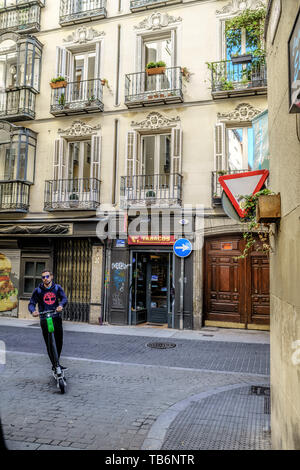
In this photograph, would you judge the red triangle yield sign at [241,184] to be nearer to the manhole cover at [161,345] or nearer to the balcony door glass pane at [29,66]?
the manhole cover at [161,345]

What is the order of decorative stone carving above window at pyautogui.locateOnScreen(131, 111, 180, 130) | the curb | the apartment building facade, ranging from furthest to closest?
1. decorative stone carving above window at pyautogui.locateOnScreen(131, 111, 180, 130)
2. the apartment building facade
3. the curb

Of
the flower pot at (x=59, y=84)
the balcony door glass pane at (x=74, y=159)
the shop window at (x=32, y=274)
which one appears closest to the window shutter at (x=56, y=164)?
the balcony door glass pane at (x=74, y=159)

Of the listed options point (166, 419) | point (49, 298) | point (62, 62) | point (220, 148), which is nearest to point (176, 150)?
point (220, 148)

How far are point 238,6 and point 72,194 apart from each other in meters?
8.66

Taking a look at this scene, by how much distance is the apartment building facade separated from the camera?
12375mm

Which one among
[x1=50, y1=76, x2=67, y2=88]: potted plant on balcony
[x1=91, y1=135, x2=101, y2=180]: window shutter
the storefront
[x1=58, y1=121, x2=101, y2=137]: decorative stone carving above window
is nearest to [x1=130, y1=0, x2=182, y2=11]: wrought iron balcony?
[x1=50, y1=76, x2=67, y2=88]: potted plant on balcony

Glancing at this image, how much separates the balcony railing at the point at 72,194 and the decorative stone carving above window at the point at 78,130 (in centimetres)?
178

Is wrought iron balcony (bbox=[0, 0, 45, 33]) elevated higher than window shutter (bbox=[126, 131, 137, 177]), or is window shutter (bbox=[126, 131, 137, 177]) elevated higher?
wrought iron balcony (bbox=[0, 0, 45, 33])

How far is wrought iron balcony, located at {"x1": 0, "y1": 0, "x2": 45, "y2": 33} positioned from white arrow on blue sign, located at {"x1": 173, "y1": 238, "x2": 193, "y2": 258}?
10613mm

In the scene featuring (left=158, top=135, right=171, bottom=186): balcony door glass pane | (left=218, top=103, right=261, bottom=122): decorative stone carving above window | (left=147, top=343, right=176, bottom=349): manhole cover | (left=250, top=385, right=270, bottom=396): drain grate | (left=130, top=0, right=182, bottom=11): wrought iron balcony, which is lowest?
(left=250, top=385, right=270, bottom=396): drain grate

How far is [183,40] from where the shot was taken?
13211mm

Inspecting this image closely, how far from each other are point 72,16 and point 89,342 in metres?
12.6

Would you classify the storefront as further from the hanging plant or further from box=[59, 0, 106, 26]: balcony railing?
box=[59, 0, 106, 26]: balcony railing

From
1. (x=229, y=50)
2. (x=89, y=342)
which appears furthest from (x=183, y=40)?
(x=89, y=342)
